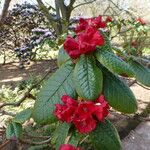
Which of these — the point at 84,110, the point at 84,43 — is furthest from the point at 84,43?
the point at 84,110

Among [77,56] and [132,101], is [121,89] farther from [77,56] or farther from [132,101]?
[77,56]

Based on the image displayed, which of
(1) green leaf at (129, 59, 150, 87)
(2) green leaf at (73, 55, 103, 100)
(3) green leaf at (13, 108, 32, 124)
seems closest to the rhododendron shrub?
(2) green leaf at (73, 55, 103, 100)

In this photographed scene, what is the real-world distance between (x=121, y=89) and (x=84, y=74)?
175 mm

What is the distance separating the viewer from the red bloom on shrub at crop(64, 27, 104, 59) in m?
1.55

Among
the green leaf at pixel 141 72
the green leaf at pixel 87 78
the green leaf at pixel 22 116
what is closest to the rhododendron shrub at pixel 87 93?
the green leaf at pixel 87 78

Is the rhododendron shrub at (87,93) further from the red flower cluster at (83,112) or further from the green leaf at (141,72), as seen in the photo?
the green leaf at (141,72)

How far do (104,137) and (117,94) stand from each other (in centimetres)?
17

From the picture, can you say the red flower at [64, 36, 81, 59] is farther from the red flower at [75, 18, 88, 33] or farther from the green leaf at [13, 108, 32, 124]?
the green leaf at [13, 108, 32, 124]

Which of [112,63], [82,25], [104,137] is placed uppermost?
[82,25]

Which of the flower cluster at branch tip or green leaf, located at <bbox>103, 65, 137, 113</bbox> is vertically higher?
the flower cluster at branch tip

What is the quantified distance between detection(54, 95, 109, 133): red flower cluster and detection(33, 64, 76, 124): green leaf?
119 millimetres

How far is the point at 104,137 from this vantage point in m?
1.63

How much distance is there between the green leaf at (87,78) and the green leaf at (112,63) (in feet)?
0.13

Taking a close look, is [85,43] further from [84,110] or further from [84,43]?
[84,110]
